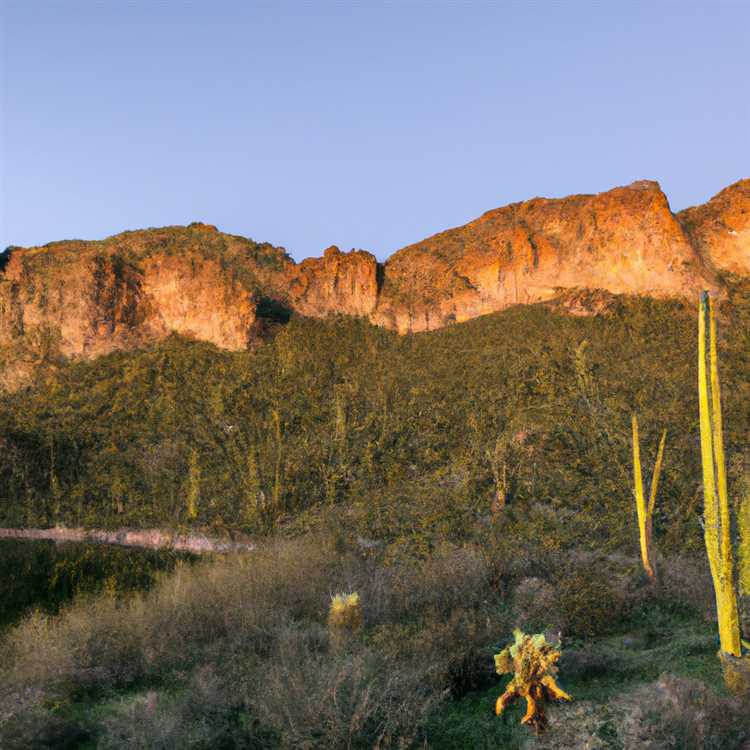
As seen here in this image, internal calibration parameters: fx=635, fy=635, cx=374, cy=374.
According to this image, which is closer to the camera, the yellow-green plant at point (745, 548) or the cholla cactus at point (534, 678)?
the cholla cactus at point (534, 678)

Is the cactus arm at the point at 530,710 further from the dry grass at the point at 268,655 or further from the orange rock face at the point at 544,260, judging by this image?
the orange rock face at the point at 544,260

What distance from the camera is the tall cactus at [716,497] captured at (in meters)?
9.82

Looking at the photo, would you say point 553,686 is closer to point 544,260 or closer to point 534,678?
point 534,678

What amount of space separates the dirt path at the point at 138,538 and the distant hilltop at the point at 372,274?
→ 2363 cm

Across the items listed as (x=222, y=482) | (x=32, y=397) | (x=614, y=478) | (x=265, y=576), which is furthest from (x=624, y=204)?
(x=32, y=397)

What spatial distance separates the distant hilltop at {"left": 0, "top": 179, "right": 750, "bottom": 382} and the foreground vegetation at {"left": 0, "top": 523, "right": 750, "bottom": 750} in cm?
3613

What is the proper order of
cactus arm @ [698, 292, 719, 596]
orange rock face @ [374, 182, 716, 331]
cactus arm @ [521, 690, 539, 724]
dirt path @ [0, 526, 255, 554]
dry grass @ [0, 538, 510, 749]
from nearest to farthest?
1. dry grass @ [0, 538, 510, 749]
2. cactus arm @ [521, 690, 539, 724]
3. cactus arm @ [698, 292, 719, 596]
4. dirt path @ [0, 526, 255, 554]
5. orange rock face @ [374, 182, 716, 331]

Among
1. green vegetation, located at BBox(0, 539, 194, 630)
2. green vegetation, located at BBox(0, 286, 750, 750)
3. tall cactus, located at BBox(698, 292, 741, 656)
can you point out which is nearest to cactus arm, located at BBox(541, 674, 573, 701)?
green vegetation, located at BBox(0, 286, 750, 750)

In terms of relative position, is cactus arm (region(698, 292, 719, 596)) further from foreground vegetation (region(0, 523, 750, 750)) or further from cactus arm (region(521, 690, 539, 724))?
cactus arm (region(521, 690, 539, 724))

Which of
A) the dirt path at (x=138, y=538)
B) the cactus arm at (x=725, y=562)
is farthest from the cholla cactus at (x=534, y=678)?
the dirt path at (x=138, y=538)

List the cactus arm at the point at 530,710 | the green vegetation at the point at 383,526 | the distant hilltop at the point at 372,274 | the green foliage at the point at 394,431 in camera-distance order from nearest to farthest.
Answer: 1. the cactus arm at the point at 530,710
2. the green vegetation at the point at 383,526
3. the green foliage at the point at 394,431
4. the distant hilltop at the point at 372,274

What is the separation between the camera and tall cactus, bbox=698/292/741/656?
A: 9820 mm

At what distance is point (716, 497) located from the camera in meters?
10.0

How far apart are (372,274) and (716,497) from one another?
51514 millimetres
